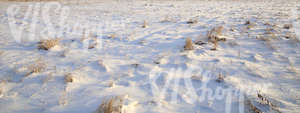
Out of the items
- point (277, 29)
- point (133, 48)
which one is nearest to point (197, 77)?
point (133, 48)

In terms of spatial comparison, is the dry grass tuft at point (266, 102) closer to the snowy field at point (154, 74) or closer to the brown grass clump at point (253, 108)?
the snowy field at point (154, 74)

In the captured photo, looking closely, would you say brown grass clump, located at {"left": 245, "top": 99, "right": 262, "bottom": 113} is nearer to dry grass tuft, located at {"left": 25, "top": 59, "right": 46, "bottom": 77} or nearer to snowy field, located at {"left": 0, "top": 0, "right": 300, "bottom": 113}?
snowy field, located at {"left": 0, "top": 0, "right": 300, "bottom": 113}

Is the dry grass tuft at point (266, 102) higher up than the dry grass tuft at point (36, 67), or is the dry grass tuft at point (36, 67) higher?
the dry grass tuft at point (36, 67)

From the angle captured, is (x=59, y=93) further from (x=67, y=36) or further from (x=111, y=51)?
(x=67, y=36)

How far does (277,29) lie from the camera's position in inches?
189

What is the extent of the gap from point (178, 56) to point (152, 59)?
0.60 metres

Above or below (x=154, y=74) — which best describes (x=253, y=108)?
below

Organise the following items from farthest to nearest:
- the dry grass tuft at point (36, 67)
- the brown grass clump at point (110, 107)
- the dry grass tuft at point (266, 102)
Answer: the dry grass tuft at point (36, 67) → the dry grass tuft at point (266, 102) → the brown grass clump at point (110, 107)

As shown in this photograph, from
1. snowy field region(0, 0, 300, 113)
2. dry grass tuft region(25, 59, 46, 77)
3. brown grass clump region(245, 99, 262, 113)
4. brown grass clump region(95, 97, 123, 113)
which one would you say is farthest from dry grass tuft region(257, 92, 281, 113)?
dry grass tuft region(25, 59, 46, 77)

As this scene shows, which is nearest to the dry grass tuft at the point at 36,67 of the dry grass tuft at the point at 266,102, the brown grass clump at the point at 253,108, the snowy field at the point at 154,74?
the snowy field at the point at 154,74

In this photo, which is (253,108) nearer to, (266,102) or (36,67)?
(266,102)

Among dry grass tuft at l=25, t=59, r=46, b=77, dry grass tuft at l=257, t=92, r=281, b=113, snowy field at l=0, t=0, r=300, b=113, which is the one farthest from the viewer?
dry grass tuft at l=25, t=59, r=46, b=77

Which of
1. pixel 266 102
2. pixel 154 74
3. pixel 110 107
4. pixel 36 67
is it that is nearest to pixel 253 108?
pixel 266 102

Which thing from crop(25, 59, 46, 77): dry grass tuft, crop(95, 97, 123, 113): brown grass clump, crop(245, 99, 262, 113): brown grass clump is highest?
crop(25, 59, 46, 77): dry grass tuft
